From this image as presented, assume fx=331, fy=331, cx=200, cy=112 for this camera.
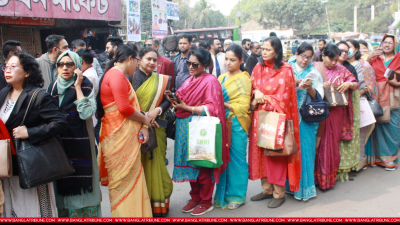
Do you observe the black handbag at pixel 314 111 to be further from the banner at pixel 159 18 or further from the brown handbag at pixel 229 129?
the banner at pixel 159 18

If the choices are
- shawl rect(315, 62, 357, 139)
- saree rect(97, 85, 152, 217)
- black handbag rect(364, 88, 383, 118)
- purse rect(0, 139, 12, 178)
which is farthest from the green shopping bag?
black handbag rect(364, 88, 383, 118)

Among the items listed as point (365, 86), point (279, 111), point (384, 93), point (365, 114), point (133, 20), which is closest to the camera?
point (279, 111)

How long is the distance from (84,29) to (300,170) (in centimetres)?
856

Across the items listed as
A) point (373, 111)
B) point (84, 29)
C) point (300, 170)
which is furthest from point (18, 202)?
point (84, 29)

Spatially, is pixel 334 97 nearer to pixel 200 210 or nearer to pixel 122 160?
pixel 200 210

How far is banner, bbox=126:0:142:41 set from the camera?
1029cm

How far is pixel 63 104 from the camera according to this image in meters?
2.73

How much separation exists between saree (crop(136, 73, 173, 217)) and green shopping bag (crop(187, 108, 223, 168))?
0.31m

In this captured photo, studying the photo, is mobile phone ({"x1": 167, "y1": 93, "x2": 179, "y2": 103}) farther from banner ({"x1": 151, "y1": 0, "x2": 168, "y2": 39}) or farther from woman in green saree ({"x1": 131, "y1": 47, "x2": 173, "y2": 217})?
banner ({"x1": 151, "y1": 0, "x2": 168, "y2": 39})

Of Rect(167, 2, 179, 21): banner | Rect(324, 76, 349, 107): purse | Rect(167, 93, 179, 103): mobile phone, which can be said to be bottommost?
Rect(324, 76, 349, 107): purse

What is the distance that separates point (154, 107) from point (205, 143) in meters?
0.61

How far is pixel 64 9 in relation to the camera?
8258 mm

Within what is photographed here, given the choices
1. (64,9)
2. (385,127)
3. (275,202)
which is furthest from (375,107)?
(64,9)

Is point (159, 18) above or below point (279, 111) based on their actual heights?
above
